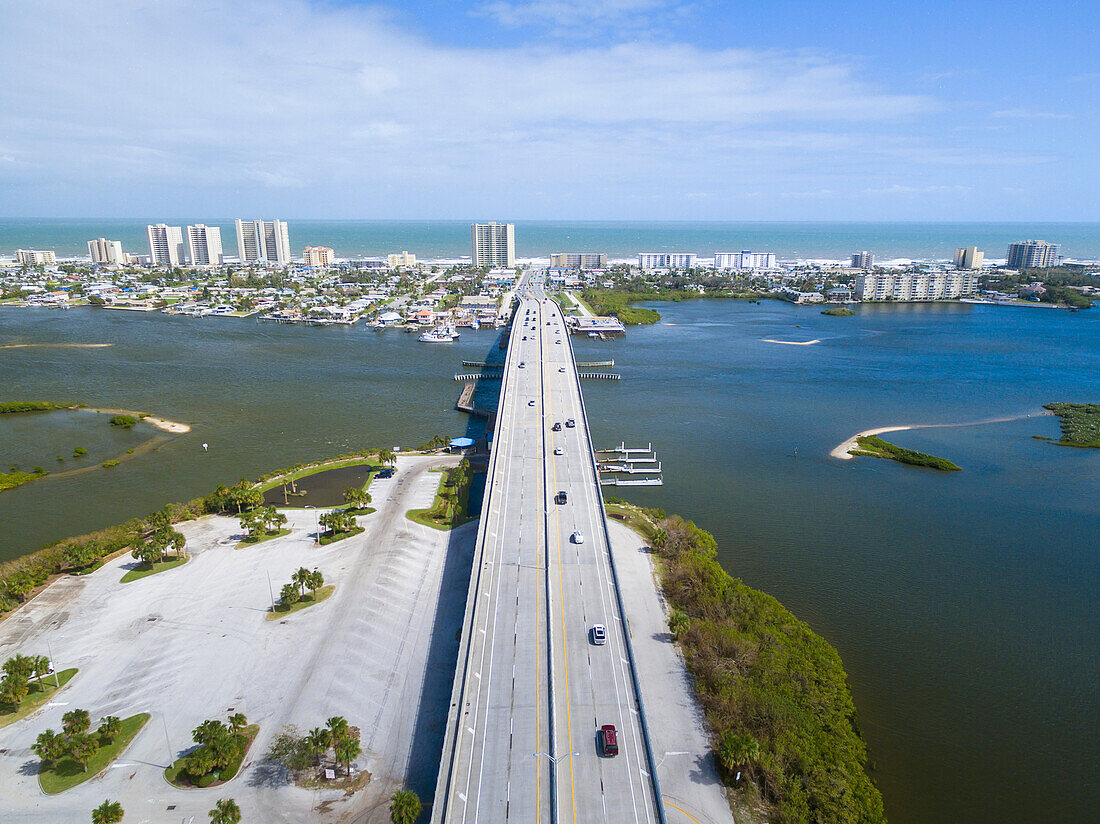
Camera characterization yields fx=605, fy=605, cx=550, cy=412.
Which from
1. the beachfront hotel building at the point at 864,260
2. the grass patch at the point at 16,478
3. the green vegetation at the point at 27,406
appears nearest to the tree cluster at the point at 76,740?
the grass patch at the point at 16,478

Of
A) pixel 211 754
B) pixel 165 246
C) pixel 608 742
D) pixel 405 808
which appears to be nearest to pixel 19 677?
pixel 211 754

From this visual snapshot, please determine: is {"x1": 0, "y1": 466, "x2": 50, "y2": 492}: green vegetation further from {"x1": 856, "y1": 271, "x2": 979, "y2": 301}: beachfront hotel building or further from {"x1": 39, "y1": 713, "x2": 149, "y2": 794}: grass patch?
{"x1": 856, "y1": 271, "x2": 979, "y2": 301}: beachfront hotel building

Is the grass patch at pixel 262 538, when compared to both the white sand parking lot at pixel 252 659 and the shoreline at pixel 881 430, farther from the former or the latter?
the shoreline at pixel 881 430

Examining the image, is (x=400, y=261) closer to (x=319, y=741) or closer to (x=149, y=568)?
(x=149, y=568)

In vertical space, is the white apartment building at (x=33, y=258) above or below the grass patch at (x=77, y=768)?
above

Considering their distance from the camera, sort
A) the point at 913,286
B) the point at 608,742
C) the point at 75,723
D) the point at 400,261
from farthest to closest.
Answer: the point at 400,261, the point at 913,286, the point at 75,723, the point at 608,742

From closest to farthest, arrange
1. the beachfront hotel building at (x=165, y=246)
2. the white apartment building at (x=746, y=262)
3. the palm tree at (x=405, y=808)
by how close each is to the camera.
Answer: the palm tree at (x=405, y=808), the beachfront hotel building at (x=165, y=246), the white apartment building at (x=746, y=262)

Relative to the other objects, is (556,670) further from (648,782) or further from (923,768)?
(923,768)
